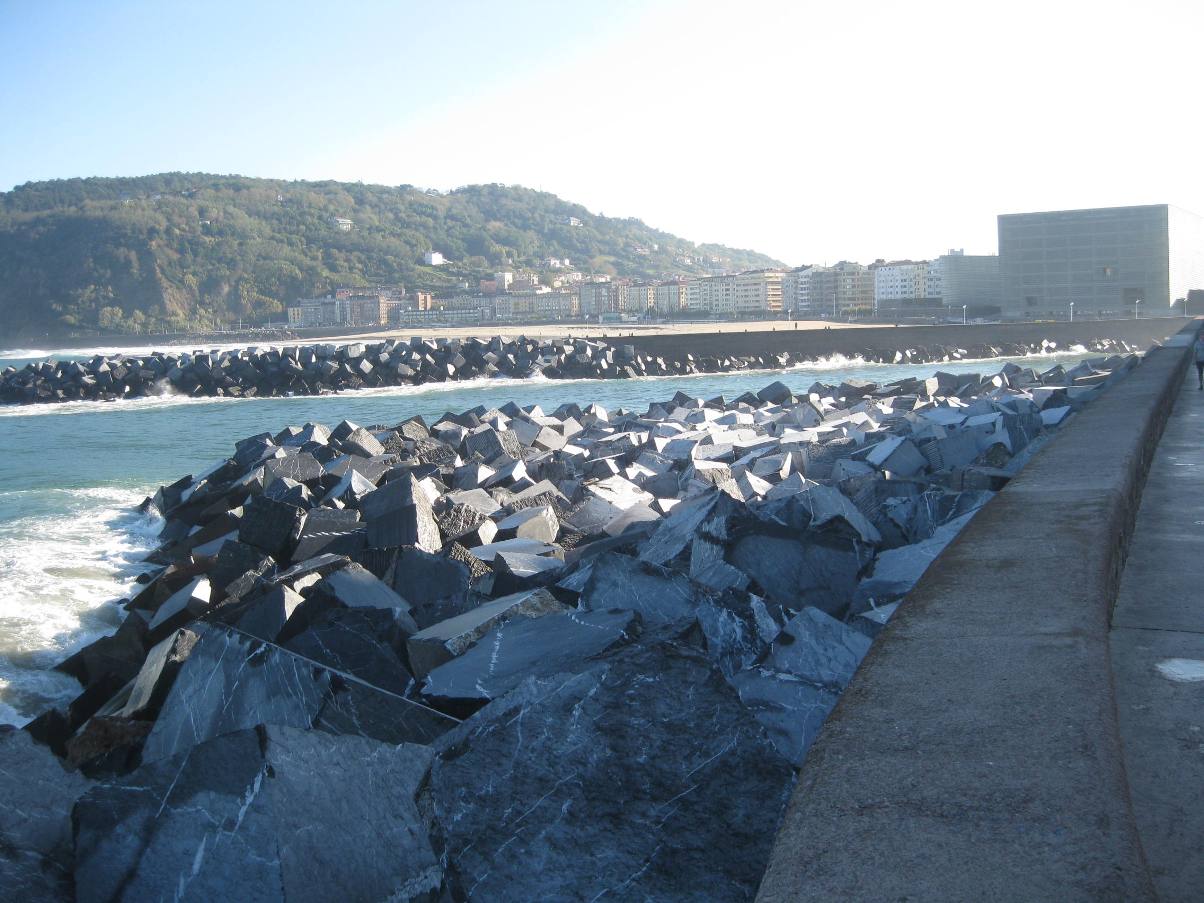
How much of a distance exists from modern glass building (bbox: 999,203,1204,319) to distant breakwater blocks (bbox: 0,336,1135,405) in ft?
146

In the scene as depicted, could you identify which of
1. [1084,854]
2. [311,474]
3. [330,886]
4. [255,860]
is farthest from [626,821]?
[311,474]

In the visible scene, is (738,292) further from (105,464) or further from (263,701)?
(263,701)

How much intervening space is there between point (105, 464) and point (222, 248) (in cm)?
11149

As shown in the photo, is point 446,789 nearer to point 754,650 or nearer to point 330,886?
point 330,886

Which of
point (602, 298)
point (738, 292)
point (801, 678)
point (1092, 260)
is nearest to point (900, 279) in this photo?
point (738, 292)

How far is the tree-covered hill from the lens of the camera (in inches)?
4122

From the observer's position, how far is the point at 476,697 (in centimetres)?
316

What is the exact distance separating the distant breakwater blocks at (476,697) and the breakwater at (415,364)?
24.9m

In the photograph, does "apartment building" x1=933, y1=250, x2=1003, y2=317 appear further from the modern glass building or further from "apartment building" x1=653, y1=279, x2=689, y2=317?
"apartment building" x1=653, y1=279, x2=689, y2=317

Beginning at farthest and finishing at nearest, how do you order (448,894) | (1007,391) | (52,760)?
(1007,391) < (52,760) < (448,894)

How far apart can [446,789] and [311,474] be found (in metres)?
7.63

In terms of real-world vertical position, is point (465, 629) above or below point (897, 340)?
below

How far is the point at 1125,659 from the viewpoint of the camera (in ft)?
8.61

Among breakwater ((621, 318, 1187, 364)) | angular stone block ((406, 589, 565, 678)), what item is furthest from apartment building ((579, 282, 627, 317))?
angular stone block ((406, 589, 565, 678))
